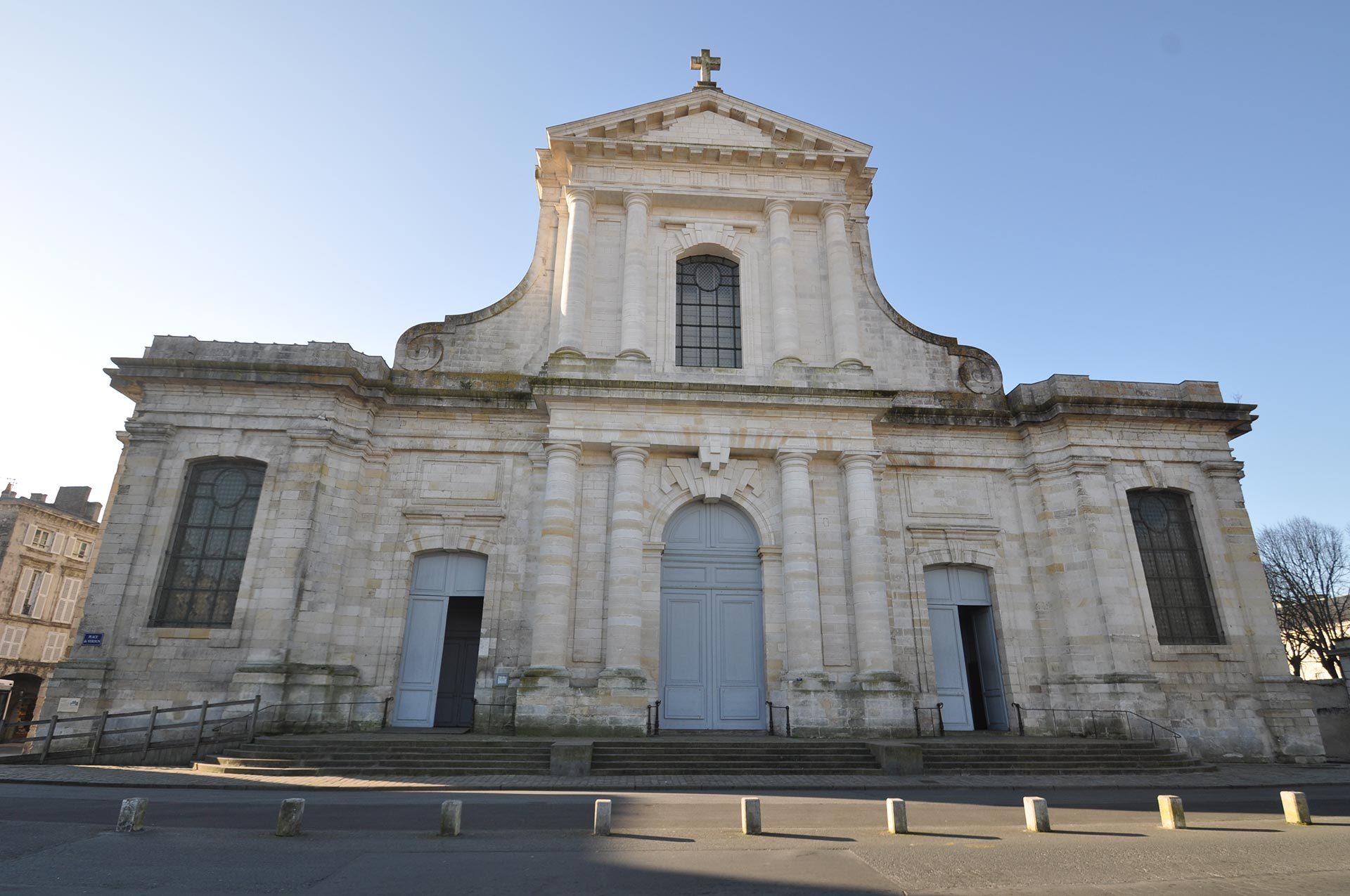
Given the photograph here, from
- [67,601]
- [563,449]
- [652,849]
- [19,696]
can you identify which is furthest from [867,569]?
[67,601]

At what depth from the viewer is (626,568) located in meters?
13.8

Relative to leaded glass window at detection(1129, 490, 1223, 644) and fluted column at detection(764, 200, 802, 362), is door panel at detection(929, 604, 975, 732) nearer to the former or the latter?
leaded glass window at detection(1129, 490, 1223, 644)

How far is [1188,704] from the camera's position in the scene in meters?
14.2

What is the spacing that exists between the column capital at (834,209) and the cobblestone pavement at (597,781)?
12.3 metres

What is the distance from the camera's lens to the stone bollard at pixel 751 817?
7.01m

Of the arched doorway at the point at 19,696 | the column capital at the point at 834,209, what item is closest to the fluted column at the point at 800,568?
the column capital at the point at 834,209

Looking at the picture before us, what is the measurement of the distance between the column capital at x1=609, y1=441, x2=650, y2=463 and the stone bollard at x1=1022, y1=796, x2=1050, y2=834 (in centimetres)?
904

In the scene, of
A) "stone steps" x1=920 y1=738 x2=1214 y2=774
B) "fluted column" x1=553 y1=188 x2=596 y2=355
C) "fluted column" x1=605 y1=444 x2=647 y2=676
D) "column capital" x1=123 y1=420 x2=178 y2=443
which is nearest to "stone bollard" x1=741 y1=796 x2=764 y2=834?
"stone steps" x1=920 y1=738 x2=1214 y2=774

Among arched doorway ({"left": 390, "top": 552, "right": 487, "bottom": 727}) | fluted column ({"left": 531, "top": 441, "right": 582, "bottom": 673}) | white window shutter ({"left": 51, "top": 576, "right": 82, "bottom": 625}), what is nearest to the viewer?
fluted column ({"left": 531, "top": 441, "right": 582, "bottom": 673})

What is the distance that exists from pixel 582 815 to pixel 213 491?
1101cm

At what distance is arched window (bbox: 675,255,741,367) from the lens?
16.8 m

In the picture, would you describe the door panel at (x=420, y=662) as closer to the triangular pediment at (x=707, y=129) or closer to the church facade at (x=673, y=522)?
the church facade at (x=673, y=522)

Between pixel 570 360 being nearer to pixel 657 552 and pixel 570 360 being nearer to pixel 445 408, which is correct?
pixel 445 408

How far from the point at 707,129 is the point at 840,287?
17.0ft
